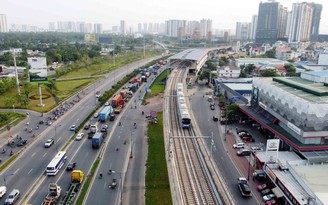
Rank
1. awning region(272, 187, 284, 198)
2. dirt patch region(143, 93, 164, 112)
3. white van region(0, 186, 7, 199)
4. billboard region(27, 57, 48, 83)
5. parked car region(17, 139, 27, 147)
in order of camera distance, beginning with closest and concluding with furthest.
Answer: awning region(272, 187, 284, 198), white van region(0, 186, 7, 199), parked car region(17, 139, 27, 147), billboard region(27, 57, 48, 83), dirt patch region(143, 93, 164, 112)

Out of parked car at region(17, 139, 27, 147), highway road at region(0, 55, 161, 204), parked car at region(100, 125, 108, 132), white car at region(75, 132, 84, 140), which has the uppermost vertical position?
parked car at region(100, 125, 108, 132)

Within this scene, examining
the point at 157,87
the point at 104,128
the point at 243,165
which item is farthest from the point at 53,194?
the point at 157,87

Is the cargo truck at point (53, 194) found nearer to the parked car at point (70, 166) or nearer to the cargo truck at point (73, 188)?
the cargo truck at point (73, 188)

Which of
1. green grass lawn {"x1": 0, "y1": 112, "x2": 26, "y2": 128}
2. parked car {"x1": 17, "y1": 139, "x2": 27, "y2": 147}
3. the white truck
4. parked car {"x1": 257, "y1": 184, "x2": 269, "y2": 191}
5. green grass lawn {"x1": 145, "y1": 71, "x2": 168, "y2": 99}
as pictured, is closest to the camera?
the white truck

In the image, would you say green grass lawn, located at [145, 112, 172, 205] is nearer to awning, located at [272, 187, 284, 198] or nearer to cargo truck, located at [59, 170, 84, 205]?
cargo truck, located at [59, 170, 84, 205]

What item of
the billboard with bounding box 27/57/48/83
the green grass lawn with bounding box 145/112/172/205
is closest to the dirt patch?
the green grass lawn with bounding box 145/112/172/205

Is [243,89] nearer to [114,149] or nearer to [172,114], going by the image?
[172,114]
